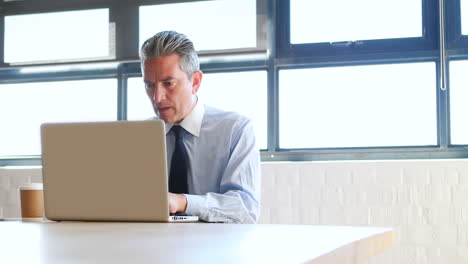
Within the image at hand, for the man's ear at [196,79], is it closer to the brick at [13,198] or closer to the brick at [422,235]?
the brick at [422,235]

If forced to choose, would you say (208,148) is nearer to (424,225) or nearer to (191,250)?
(424,225)

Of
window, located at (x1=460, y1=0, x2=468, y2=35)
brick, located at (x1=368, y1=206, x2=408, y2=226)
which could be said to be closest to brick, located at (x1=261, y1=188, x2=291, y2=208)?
brick, located at (x1=368, y1=206, x2=408, y2=226)

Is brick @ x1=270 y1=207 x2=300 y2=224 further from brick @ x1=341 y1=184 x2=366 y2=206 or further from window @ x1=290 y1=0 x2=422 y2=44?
window @ x1=290 y1=0 x2=422 y2=44

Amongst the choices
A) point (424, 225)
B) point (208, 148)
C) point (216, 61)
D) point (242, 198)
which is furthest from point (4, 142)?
point (424, 225)

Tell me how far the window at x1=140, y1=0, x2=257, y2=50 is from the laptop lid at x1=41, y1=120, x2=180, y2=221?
6.12ft

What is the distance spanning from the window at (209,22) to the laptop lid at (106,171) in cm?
186

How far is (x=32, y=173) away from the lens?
325 centimetres

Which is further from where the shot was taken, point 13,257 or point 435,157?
point 435,157

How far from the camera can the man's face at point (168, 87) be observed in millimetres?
2279

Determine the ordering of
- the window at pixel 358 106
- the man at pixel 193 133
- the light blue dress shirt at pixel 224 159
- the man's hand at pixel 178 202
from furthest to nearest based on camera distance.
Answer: the window at pixel 358 106 → the man at pixel 193 133 → the light blue dress shirt at pixel 224 159 → the man's hand at pixel 178 202

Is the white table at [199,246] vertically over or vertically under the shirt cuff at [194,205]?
over

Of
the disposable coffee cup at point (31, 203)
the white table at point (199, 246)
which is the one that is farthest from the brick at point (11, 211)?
the white table at point (199, 246)

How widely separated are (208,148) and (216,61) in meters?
1.12

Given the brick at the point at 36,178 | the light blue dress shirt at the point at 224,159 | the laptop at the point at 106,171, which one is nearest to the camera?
the laptop at the point at 106,171
